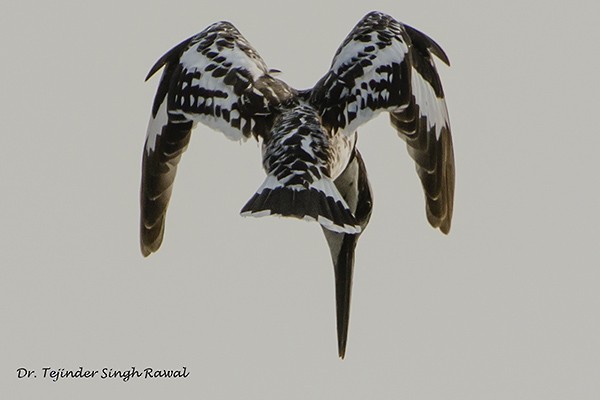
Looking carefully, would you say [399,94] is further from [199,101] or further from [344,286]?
[344,286]

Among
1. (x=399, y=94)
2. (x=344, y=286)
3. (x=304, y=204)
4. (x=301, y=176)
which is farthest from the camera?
(x=344, y=286)

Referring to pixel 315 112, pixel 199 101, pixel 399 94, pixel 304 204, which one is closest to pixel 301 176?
pixel 304 204

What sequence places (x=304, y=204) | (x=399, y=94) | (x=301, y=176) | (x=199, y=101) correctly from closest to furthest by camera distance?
1. (x=304, y=204)
2. (x=301, y=176)
3. (x=399, y=94)
4. (x=199, y=101)

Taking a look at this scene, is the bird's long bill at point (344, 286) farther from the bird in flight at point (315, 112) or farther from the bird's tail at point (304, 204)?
the bird's tail at point (304, 204)

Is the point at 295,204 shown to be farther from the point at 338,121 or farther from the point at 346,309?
the point at 346,309

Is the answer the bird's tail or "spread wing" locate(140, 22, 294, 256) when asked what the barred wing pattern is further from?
"spread wing" locate(140, 22, 294, 256)

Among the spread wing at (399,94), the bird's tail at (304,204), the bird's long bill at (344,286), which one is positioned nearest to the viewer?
the bird's tail at (304,204)

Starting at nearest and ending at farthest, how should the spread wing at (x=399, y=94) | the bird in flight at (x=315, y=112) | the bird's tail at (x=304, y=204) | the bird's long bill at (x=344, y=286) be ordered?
the bird's tail at (x=304, y=204)
the bird in flight at (x=315, y=112)
the spread wing at (x=399, y=94)
the bird's long bill at (x=344, y=286)

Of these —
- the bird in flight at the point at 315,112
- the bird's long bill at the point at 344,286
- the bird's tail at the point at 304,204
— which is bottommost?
the bird's long bill at the point at 344,286

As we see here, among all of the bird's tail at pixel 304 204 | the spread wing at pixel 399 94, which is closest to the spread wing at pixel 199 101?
the spread wing at pixel 399 94
